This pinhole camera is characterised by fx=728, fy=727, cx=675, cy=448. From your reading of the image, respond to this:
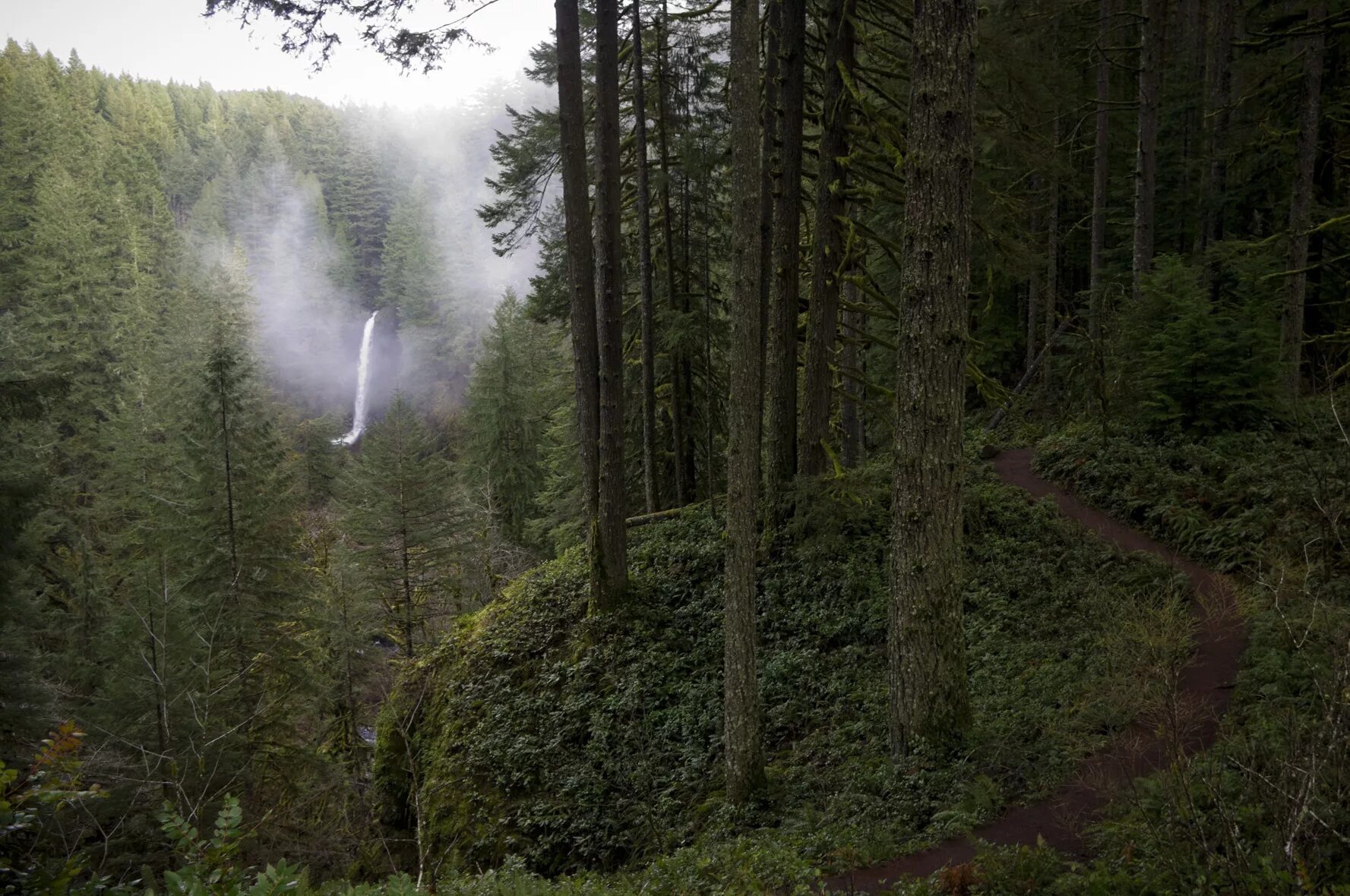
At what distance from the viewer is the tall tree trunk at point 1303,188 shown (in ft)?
36.6

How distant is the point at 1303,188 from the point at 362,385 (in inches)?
2233

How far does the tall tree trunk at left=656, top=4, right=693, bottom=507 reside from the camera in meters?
14.2

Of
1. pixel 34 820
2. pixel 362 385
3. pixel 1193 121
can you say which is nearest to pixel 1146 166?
pixel 1193 121

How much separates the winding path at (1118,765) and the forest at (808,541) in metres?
0.05

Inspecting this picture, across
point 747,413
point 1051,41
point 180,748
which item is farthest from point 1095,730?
point 1051,41

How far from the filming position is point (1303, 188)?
11.7 metres

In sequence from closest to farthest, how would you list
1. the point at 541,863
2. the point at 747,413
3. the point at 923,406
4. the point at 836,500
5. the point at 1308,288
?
the point at 923,406, the point at 747,413, the point at 541,863, the point at 836,500, the point at 1308,288

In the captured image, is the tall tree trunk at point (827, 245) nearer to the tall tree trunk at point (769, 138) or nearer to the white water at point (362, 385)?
the tall tree trunk at point (769, 138)

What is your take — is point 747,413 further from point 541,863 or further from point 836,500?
point 541,863

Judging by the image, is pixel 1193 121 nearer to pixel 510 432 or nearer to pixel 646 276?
pixel 646 276

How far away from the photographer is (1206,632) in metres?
6.57

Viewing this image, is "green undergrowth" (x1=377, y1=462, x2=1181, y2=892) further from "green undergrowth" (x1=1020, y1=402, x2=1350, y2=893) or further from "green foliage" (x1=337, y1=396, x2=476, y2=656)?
"green foliage" (x1=337, y1=396, x2=476, y2=656)

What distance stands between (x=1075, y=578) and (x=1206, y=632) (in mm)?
1671

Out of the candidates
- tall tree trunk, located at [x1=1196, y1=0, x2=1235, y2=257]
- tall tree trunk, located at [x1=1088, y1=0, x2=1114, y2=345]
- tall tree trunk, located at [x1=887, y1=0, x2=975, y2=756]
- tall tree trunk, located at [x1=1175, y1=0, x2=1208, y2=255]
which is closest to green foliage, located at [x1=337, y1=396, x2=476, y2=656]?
tall tree trunk, located at [x1=887, y1=0, x2=975, y2=756]
